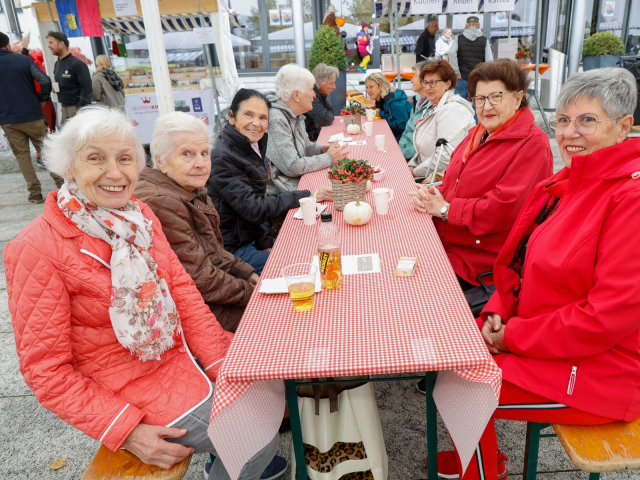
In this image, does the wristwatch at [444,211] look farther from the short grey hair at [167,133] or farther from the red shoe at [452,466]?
the short grey hair at [167,133]

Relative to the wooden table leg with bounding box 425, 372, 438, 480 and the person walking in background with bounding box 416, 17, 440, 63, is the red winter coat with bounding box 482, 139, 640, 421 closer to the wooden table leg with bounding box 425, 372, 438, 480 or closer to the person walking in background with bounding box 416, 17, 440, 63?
the wooden table leg with bounding box 425, 372, 438, 480

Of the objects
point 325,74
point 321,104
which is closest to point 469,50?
point 325,74

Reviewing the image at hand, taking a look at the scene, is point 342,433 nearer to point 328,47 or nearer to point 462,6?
point 462,6

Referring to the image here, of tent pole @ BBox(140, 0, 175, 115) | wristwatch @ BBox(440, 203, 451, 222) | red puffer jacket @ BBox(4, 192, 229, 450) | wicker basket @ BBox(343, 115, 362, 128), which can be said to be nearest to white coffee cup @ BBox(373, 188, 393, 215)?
wristwatch @ BBox(440, 203, 451, 222)

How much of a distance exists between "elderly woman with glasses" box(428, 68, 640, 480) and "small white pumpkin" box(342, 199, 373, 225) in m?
0.91

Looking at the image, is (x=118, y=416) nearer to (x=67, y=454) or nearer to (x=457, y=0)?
(x=67, y=454)

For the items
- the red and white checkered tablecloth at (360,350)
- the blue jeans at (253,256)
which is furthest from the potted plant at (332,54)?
the red and white checkered tablecloth at (360,350)

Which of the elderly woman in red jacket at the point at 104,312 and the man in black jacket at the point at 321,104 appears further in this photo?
the man in black jacket at the point at 321,104

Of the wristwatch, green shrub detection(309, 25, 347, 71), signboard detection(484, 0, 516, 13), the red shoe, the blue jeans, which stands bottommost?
the red shoe

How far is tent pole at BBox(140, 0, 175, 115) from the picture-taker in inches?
154

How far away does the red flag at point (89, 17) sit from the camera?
7293 millimetres

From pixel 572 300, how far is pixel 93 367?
165 centimetres

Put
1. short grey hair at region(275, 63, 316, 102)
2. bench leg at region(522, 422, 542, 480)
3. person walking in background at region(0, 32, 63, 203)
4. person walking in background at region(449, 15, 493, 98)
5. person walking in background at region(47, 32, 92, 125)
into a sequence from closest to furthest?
bench leg at region(522, 422, 542, 480) → short grey hair at region(275, 63, 316, 102) → person walking in background at region(0, 32, 63, 203) → person walking in background at region(47, 32, 92, 125) → person walking in background at region(449, 15, 493, 98)

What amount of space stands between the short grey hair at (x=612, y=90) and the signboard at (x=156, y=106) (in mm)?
6839
